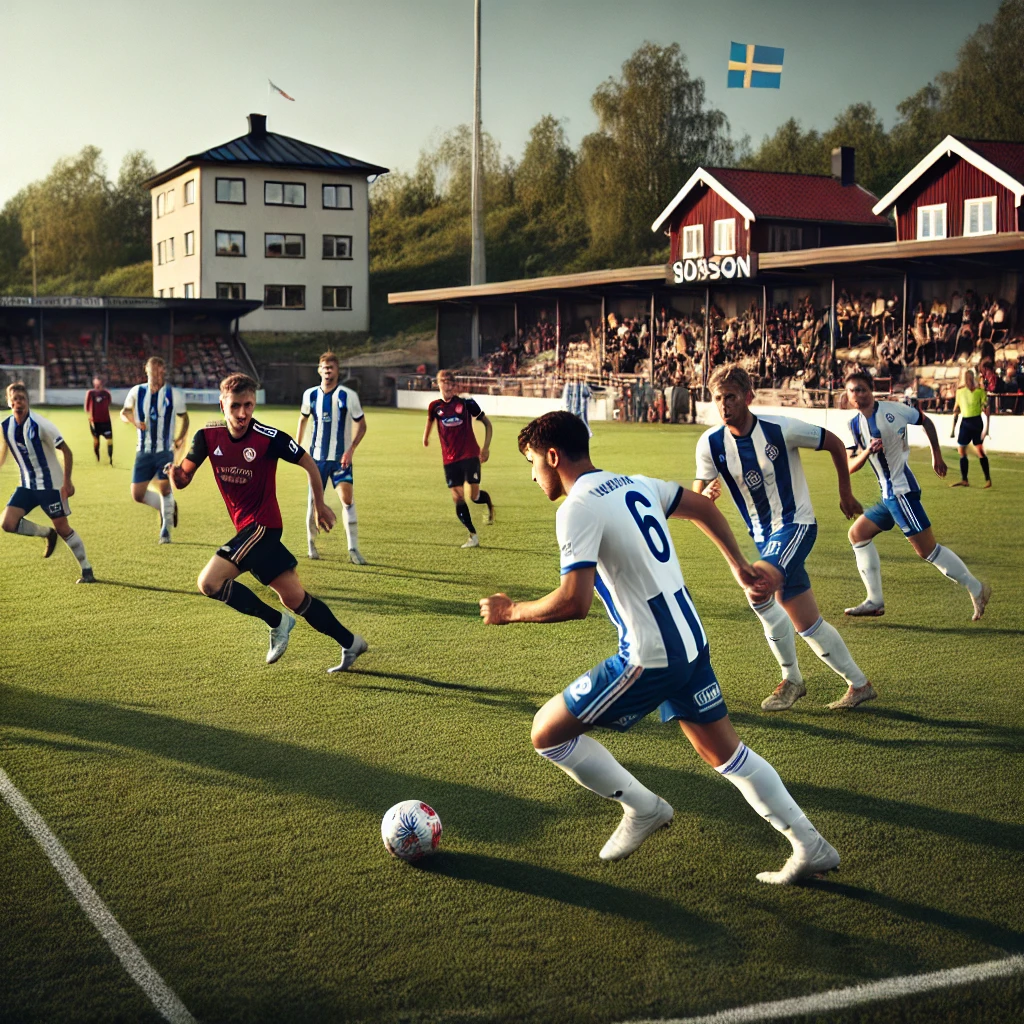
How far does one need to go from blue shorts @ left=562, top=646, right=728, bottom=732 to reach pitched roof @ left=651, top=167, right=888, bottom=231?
37.2 meters

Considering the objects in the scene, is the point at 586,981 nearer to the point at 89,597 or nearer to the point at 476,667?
the point at 476,667

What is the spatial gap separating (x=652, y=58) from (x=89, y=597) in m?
66.3

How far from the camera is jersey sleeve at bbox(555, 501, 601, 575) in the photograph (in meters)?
3.93

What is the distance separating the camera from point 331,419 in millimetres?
11281

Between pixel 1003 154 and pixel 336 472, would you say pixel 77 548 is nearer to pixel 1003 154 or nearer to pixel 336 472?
pixel 336 472

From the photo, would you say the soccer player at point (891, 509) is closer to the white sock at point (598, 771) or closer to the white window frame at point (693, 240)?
the white sock at point (598, 771)

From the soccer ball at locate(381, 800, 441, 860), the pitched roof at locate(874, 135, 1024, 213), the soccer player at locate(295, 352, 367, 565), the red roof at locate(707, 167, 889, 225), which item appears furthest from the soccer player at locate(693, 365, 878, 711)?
the red roof at locate(707, 167, 889, 225)

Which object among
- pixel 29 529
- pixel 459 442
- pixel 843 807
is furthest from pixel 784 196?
pixel 843 807

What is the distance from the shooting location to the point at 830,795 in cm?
521

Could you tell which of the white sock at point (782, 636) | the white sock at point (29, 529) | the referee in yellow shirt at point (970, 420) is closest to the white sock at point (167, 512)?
the white sock at point (29, 529)

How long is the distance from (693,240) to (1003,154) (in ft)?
39.9

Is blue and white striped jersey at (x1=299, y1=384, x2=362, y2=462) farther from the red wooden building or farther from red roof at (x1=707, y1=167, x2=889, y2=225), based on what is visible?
red roof at (x1=707, y1=167, x2=889, y2=225)

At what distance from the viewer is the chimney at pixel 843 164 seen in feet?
141

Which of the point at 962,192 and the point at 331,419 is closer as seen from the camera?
the point at 331,419
